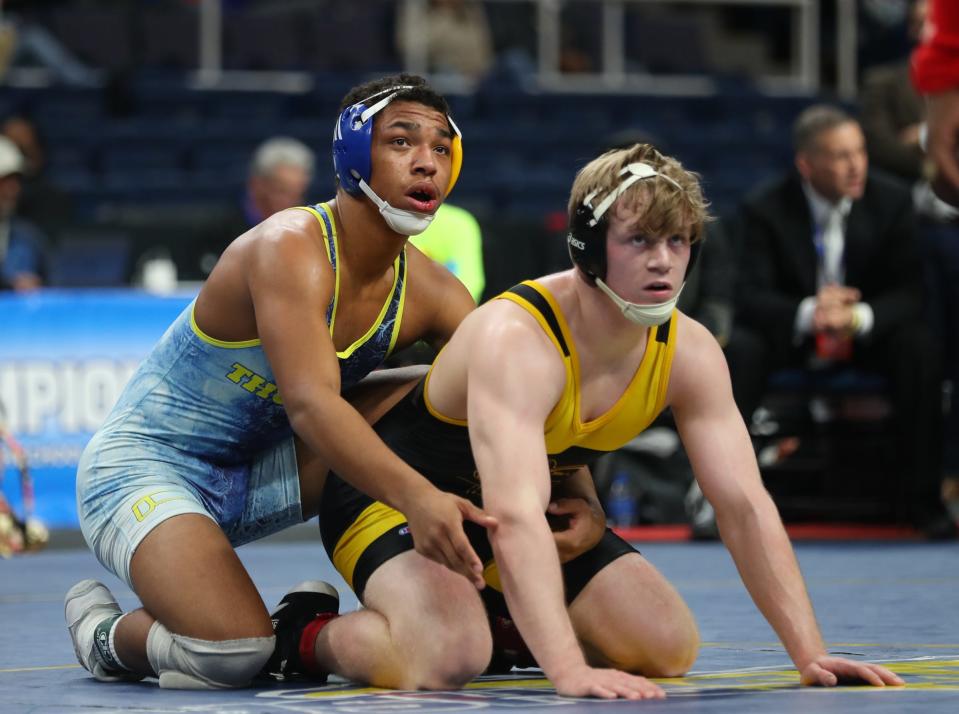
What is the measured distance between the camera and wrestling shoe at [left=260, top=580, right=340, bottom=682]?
3.40 m

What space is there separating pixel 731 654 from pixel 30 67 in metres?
8.17

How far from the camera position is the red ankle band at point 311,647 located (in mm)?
3357

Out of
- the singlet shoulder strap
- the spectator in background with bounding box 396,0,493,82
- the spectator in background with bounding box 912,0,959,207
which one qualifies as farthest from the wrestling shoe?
the spectator in background with bounding box 396,0,493,82

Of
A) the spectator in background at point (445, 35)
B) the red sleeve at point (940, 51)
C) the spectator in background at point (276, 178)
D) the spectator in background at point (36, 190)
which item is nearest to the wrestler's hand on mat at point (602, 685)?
the red sleeve at point (940, 51)

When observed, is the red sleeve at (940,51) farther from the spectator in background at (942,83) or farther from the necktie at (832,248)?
the necktie at (832,248)

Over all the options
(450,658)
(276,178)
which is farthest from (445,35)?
(450,658)

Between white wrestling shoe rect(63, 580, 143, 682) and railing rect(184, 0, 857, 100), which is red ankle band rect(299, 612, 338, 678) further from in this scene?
railing rect(184, 0, 857, 100)

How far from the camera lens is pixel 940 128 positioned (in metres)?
2.52

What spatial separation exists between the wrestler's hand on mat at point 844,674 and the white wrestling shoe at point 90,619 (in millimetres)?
1316

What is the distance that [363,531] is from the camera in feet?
11.2

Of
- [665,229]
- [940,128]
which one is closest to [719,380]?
[665,229]

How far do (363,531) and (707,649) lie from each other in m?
0.84

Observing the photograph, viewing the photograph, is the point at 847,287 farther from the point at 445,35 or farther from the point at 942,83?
the point at 445,35

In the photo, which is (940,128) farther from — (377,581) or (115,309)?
(115,309)
